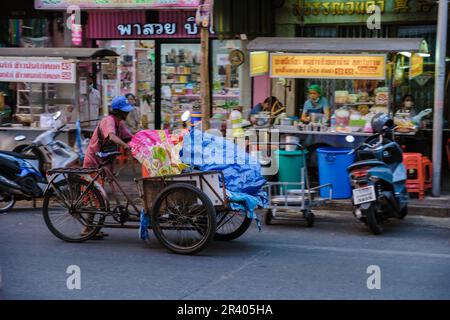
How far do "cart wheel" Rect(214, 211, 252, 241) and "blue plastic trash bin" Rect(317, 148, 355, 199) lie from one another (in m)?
2.74

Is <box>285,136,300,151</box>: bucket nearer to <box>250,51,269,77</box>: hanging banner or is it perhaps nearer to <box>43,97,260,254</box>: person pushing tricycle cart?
<box>250,51,269,77</box>: hanging banner

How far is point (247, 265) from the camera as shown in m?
7.29

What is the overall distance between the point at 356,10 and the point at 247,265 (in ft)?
28.3

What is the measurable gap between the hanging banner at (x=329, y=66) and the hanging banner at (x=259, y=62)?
16cm

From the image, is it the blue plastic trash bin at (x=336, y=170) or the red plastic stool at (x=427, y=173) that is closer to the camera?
the blue plastic trash bin at (x=336, y=170)

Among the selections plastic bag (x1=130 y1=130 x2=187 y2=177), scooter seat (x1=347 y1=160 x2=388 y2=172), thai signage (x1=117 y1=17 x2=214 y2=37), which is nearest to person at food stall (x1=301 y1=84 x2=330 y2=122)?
scooter seat (x1=347 y1=160 x2=388 y2=172)

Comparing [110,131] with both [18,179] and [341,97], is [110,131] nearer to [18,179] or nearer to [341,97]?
[18,179]

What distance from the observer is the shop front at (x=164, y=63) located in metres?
15.9

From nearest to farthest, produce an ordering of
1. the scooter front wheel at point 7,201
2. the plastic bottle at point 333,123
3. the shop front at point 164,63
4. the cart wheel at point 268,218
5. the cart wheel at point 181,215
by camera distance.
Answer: the cart wheel at point 181,215 → the cart wheel at point 268,218 → the scooter front wheel at point 7,201 → the plastic bottle at point 333,123 → the shop front at point 164,63

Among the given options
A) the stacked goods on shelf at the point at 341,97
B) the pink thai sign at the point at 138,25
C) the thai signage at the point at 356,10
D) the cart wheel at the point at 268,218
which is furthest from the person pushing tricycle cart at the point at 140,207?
the pink thai sign at the point at 138,25

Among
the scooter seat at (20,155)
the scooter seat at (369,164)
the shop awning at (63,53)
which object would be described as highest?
the shop awning at (63,53)

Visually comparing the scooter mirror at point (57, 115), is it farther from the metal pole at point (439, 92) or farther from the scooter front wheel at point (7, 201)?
the metal pole at point (439, 92)

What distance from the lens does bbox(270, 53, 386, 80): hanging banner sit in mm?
11477
